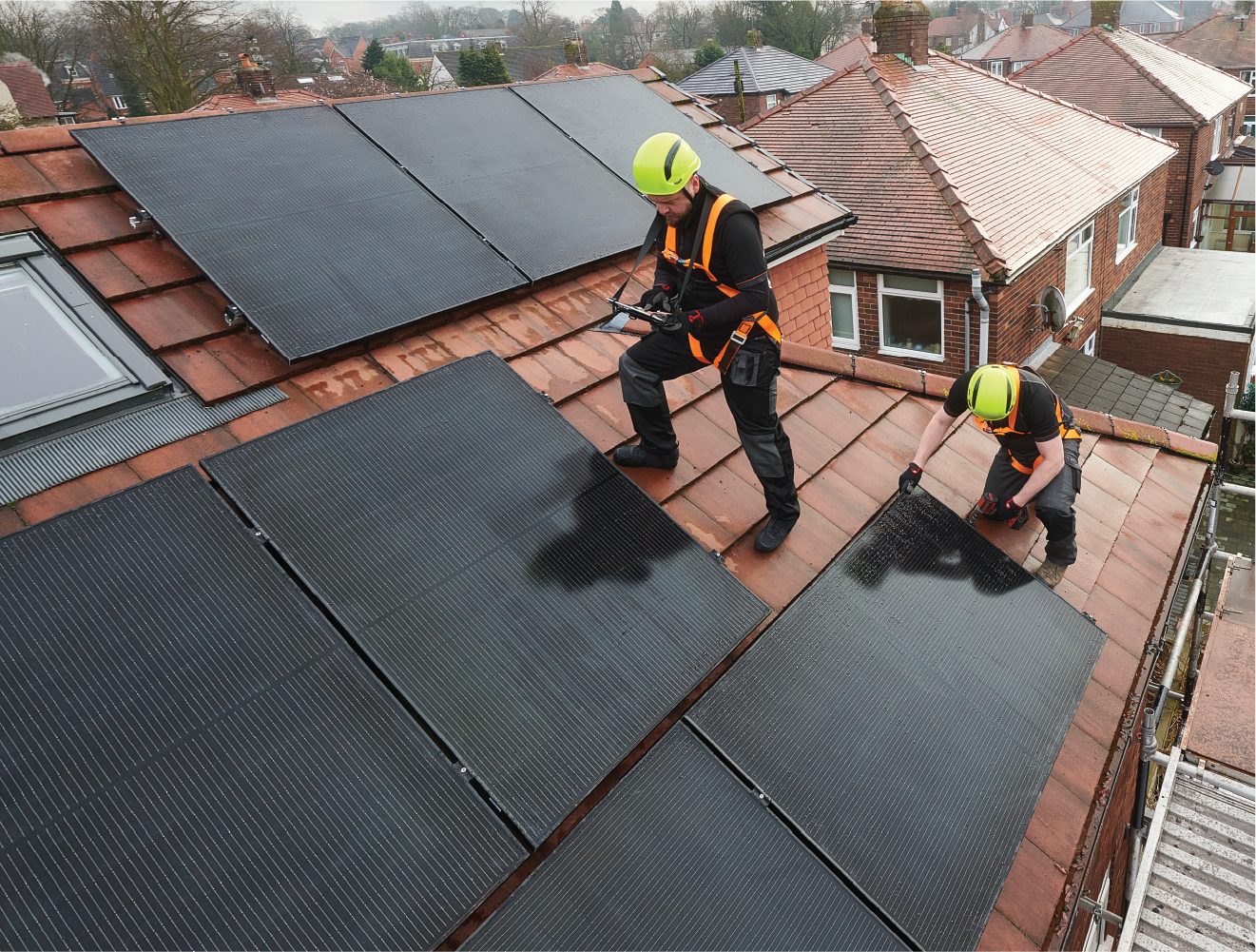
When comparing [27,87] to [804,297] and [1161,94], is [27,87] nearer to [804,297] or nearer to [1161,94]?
[804,297]

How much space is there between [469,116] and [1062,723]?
6.14 metres

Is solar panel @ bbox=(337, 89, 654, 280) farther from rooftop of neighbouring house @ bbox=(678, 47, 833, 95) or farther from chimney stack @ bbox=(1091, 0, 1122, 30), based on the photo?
rooftop of neighbouring house @ bbox=(678, 47, 833, 95)

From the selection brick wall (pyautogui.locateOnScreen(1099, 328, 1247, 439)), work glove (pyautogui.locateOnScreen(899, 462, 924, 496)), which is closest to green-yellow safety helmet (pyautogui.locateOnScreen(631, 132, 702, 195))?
work glove (pyautogui.locateOnScreen(899, 462, 924, 496))

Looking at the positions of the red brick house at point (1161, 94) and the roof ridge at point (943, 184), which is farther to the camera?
the red brick house at point (1161, 94)

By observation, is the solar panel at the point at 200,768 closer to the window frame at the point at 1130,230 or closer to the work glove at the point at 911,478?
the work glove at the point at 911,478

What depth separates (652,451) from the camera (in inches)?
184

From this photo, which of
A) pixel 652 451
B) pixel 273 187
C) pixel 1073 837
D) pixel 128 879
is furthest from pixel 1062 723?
pixel 273 187

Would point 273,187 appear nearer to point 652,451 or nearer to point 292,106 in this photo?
point 292,106

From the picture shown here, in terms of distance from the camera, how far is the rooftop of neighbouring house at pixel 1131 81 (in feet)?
96.9

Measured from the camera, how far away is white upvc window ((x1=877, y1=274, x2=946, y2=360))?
55.2 feet

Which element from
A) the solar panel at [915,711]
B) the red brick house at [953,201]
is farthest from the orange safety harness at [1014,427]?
the red brick house at [953,201]

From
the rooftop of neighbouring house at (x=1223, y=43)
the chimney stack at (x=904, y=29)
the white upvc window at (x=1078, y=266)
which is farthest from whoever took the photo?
the rooftop of neighbouring house at (x=1223, y=43)

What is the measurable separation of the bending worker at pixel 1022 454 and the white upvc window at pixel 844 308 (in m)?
12.8

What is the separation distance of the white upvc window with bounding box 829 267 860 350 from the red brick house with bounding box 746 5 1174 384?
3 centimetres
